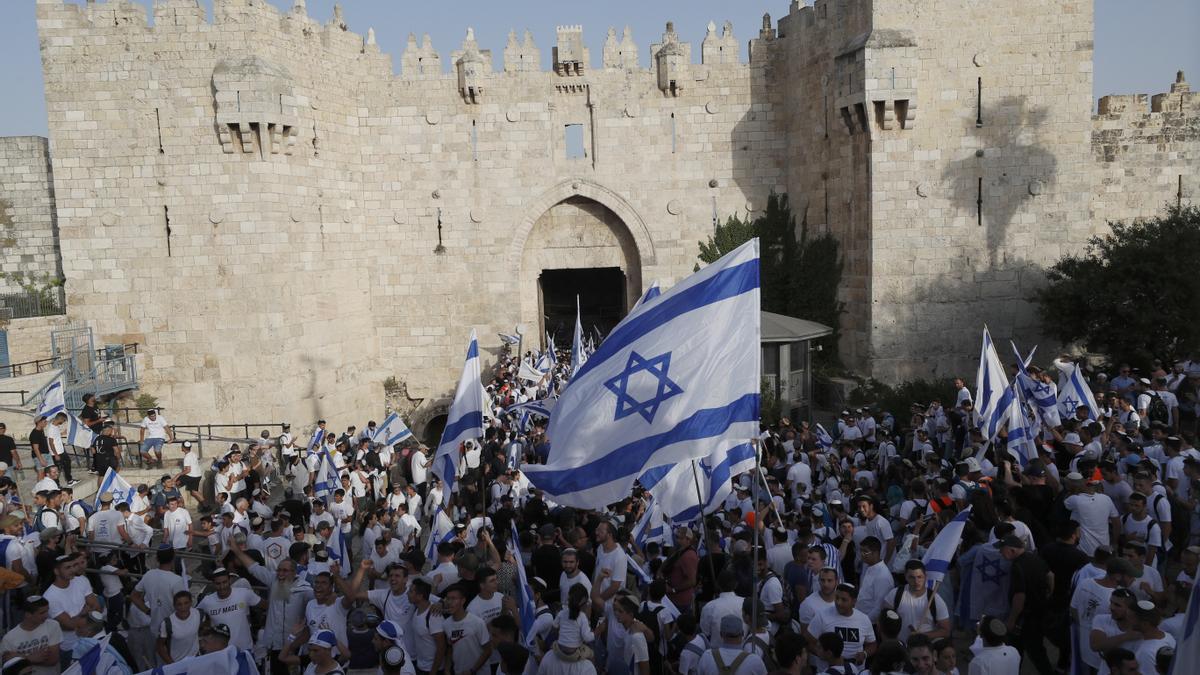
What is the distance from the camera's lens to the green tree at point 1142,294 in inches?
573

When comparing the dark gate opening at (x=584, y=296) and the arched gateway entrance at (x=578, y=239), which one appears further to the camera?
the dark gate opening at (x=584, y=296)

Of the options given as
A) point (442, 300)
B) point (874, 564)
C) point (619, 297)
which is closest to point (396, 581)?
point (874, 564)

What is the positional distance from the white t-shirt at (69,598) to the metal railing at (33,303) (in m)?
15.9

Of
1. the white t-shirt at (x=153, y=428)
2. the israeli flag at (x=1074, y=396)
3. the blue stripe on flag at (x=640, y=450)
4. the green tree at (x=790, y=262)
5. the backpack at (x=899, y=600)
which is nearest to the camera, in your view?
the blue stripe on flag at (x=640, y=450)

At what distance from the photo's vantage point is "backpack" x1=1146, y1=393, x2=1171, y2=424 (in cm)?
1138

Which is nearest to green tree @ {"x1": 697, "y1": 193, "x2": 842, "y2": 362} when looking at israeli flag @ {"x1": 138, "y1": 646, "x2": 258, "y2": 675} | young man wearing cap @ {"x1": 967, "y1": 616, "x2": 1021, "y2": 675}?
young man wearing cap @ {"x1": 967, "y1": 616, "x2": 1021, "y2": 675}

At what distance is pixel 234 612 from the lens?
6469 millimetres

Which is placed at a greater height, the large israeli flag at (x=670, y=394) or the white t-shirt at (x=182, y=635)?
the large israeli flag at (x=670, y=394)

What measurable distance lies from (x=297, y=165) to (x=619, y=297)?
12764 mm

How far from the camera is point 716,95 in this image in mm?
20125

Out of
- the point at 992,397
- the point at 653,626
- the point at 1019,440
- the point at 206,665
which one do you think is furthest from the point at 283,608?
the point at 992,397


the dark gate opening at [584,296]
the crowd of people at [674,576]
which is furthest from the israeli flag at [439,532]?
the dark gate opening at [584,296]

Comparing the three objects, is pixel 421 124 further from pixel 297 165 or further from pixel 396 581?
pixel 396 581

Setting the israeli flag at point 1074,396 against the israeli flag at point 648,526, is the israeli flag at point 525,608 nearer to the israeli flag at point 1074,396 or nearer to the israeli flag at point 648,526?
the israeli flag at point 648,526
